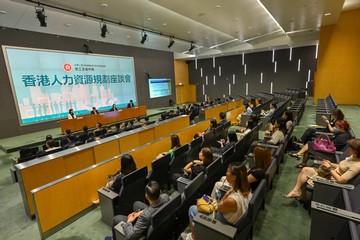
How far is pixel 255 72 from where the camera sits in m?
15.1

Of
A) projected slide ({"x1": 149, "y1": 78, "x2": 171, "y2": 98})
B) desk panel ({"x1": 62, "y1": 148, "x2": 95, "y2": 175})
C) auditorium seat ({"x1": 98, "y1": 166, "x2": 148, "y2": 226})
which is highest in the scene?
projected slide ({"x1": 149, "y1": 78, "x2": 171, "y2": 98})

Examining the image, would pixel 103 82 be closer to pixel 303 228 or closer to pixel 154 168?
pixel 154 168

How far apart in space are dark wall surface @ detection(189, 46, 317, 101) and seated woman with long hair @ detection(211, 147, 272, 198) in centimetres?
1376

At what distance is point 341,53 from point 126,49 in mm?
11875

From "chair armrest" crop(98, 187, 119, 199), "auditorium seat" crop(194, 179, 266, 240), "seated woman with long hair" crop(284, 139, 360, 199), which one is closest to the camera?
"auditorium seat" crop(194, 179, 266, 240)

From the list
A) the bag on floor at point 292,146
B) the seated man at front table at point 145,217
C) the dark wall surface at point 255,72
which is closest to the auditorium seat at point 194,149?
the seated man at front table at point 145,217

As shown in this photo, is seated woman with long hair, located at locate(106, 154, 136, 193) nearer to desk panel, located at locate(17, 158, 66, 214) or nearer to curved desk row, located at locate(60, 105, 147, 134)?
desk panel, located at locate(17, 158, 66, 214)

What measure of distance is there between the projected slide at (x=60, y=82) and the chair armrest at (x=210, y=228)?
927 centimetres

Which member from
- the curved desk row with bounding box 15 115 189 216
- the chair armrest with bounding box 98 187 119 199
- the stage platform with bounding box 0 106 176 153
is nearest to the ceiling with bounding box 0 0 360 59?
the curved desk row with bounding box 15 115 189 216

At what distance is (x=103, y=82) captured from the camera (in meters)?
10.6

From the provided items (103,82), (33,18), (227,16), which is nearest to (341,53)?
(227,16)

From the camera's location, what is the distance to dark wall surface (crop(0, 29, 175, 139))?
738cm

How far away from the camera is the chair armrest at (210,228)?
1570mm

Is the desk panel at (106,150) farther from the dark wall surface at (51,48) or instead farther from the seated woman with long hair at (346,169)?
the dark wall surface at (51,48)
